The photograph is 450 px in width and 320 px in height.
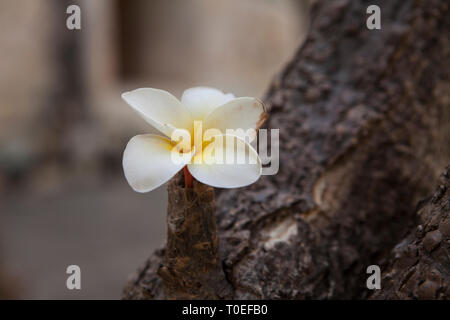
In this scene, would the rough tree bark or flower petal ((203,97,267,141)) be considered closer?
flower petal ((203,97,267,141))

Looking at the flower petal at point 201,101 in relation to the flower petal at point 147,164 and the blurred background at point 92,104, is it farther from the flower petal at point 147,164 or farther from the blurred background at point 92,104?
the blurred background at point 92,104

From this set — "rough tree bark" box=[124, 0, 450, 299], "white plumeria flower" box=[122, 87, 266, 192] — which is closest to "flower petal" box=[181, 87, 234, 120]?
"white plumeria flower" box=[122, 87, 266, 192]

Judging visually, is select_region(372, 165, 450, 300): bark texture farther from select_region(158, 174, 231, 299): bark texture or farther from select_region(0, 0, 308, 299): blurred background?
select_region(0, 0, 308, 299): blurred background

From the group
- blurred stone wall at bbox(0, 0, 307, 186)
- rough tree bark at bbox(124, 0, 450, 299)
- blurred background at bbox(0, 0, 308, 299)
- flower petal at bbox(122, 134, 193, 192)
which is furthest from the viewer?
blurred stone wall at bbox(0, 0, 307, 186)

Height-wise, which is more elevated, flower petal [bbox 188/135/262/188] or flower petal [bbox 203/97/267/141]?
flower petal [bbox 203/97/267/141]

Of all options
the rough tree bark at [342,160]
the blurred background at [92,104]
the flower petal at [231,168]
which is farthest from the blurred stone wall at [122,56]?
the flower petal at [231,168]

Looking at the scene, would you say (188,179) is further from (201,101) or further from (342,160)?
(342,160)
